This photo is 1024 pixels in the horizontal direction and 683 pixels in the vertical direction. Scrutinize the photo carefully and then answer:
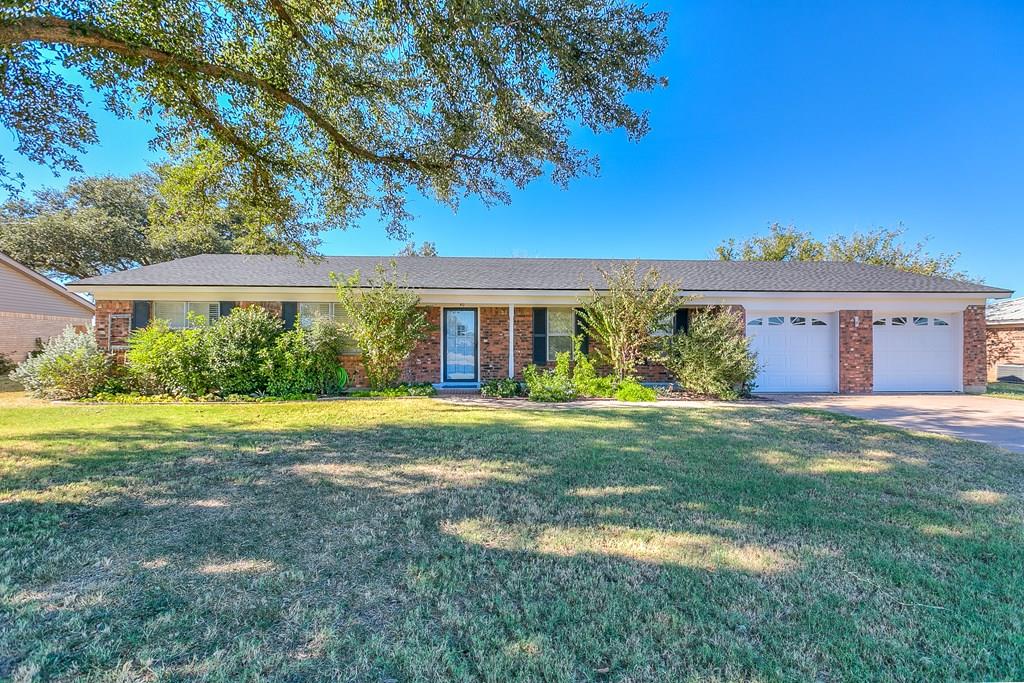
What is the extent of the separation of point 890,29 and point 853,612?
1350 centimetres

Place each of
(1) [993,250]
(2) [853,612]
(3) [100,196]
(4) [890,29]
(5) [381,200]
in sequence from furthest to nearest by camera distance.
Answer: (3) [100,196], (1) [993,250], (4) [890,29], (5) [381,200], (2) [853,612]

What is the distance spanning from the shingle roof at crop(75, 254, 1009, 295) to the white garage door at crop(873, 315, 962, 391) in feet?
3.43

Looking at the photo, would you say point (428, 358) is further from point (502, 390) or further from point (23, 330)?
point (23, 330)

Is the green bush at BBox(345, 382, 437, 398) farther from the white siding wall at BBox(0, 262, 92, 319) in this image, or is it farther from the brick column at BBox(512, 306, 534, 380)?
the white siding wall at BBox(0, 262, 92, 319)

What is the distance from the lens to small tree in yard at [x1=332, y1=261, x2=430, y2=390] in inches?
416

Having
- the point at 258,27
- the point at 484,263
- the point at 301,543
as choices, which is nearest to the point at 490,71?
the point at 258,27

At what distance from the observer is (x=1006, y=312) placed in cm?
1725

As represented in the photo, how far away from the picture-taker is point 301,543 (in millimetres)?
3008

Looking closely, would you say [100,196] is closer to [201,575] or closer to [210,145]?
[210,145]

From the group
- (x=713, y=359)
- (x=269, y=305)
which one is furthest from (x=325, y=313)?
(x=713, y=359)

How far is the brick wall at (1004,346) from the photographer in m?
15.8

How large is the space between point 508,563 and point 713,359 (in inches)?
371

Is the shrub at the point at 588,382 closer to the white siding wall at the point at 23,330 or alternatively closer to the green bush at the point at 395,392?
the green bush at the point at 395,392

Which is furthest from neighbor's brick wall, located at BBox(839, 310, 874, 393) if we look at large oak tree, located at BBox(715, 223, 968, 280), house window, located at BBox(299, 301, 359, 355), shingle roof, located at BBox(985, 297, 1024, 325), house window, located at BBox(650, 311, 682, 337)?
house window, located at BBox(299, 301, 359, 355)
